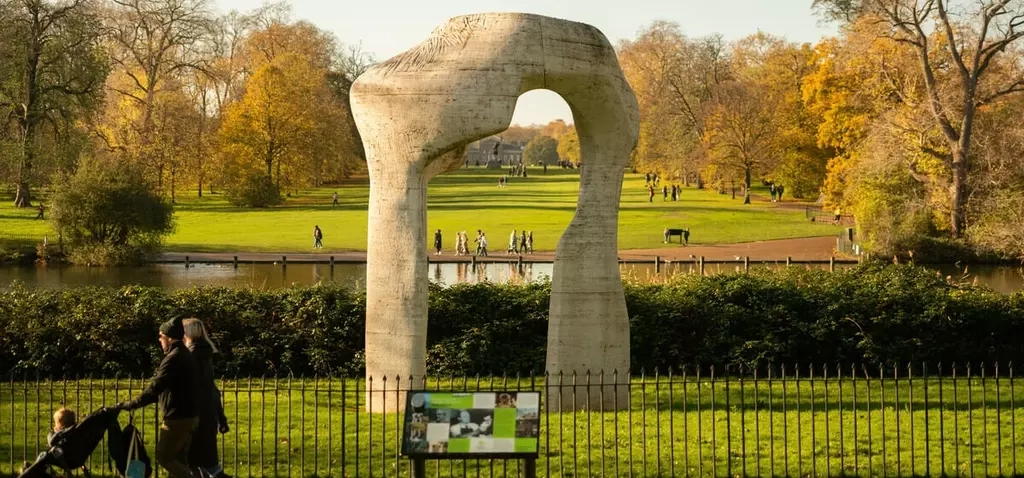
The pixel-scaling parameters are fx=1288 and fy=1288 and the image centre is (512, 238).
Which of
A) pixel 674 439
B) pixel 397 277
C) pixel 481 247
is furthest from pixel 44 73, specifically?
pixel 674 439

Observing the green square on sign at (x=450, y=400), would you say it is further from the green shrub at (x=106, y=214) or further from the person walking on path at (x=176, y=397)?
the green shrub at (x=106, y=214)

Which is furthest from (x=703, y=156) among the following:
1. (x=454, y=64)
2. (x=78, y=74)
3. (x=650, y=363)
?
(x=454, y=64)

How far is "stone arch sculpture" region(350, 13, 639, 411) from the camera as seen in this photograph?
1546 centimetres

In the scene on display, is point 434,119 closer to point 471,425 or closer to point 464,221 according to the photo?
point 471,425

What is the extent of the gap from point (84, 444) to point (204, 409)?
100 cm

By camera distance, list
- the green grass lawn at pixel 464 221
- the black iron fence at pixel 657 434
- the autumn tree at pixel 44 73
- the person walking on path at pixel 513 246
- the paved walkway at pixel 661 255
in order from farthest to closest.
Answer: the green grass lawn at pixel 464 221
the autumn tree at pixel 44 73
the person walking on path at pixel 513 246
the paved walkway at pixel 661 255
the black iron fence at pixel 657 434

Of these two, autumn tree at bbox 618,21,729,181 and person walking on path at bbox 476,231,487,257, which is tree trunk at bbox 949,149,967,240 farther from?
autumn tree at bbox 618,21,729,181

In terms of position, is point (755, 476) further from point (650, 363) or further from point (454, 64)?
point (650, 363)

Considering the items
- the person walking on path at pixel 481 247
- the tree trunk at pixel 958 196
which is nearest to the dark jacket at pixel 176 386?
the person walking on path at pixel 481 247

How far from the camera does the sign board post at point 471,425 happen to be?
10.5 meters

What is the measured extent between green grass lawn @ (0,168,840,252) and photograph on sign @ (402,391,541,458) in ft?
147

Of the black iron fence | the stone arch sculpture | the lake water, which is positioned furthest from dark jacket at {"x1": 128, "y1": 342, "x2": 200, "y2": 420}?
the lake water

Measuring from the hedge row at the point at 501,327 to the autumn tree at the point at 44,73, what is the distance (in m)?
37.1

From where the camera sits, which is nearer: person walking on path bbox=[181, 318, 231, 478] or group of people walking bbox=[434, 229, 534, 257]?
person walking on path bbox=[181, 318, 231, 478]
